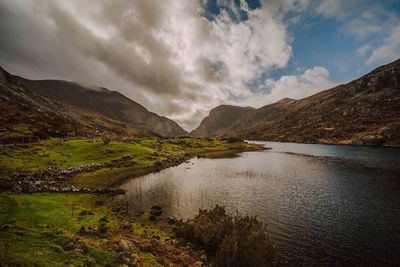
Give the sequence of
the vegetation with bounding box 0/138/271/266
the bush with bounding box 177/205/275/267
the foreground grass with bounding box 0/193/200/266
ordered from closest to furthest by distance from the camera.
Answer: the foreground grass with bounding box 0/193/200/266
the vegetation with bounding box 0/138/271/266
the bush with bounding box 177/205/275/267

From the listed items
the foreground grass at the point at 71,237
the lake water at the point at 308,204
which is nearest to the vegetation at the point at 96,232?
the foreground grass at the point at 71,237

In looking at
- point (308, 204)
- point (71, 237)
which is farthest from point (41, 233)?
point (308, 204)

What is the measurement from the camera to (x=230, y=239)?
76.2 ft

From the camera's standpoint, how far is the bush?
21672 mm

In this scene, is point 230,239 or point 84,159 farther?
point 84,159

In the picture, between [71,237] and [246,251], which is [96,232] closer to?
[71,237]

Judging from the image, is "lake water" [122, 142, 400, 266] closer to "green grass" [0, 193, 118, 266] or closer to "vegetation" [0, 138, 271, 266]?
"vegetation" [0, 138, 271, 266]

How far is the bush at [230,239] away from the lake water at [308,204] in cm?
498

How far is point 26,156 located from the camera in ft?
209

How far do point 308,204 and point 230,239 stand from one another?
29.3 m

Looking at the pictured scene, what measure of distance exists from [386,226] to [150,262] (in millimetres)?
35345

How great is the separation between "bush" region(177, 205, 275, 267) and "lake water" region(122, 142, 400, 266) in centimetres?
498

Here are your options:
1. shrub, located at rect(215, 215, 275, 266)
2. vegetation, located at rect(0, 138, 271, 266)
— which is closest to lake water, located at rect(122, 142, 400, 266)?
shrub, located at rect(215, 215, 275, 266)

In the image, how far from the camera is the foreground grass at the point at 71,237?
1644 centimetres
